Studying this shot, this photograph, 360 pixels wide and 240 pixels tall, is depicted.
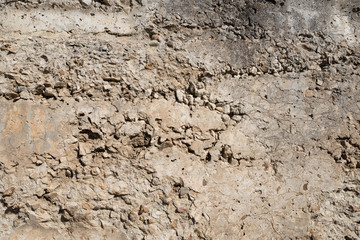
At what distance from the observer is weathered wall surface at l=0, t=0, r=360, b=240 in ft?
6.28

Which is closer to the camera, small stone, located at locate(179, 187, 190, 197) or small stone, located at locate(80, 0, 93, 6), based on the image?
small stone, located at locate(179, 187, 190, 197)

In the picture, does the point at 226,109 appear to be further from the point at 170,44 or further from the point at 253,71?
the point at 170,44

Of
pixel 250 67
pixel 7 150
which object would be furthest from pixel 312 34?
pixel 7 150

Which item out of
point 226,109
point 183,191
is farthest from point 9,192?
point 226,109

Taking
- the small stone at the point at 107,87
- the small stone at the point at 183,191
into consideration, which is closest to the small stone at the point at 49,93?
the small stone at the point at 107,87

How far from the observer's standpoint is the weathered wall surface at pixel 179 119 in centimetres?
191

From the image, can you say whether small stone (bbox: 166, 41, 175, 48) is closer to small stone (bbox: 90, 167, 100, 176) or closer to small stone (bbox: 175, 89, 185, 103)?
small stone (bbox: 175, 89, 185, 103)

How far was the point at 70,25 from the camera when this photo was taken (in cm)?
218

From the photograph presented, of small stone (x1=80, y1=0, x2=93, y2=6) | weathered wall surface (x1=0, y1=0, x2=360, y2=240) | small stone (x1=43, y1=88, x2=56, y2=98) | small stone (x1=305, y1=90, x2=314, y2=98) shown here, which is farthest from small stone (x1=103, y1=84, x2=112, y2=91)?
small stone (x1=305, y1=90, x2=314, y2=98)

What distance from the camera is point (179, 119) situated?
212 centimetres

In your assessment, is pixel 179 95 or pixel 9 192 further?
pixel 179 95

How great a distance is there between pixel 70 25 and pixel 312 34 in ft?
5.61

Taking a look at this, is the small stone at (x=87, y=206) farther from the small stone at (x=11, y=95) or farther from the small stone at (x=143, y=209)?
the small stone at (x=11, y=95)

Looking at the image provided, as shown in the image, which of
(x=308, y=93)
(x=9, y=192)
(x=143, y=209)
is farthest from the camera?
(x=308, y=93)
